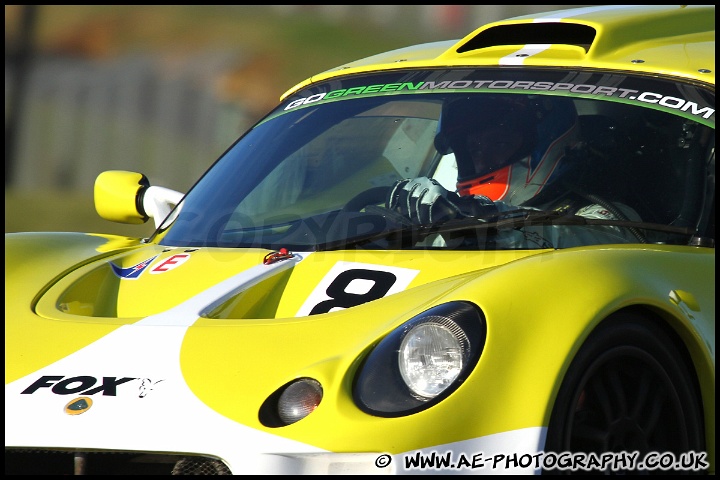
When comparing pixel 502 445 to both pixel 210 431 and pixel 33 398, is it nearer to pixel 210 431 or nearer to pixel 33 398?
pixel 210 431

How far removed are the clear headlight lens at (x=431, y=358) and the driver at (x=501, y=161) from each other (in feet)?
2.79

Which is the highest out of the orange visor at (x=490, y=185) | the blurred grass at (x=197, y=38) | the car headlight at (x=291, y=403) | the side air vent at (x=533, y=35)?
the blurred grass at (x=197, y=38)

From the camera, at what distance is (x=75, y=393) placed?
257cm

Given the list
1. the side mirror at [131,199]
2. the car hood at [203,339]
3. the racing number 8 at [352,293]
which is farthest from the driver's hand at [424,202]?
the side mirror at [131,199]

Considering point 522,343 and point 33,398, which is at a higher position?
point 522,343

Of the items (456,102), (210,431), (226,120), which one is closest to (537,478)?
(210,431)

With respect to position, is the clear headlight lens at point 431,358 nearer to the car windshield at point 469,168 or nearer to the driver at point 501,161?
the car windshield at point 469,168

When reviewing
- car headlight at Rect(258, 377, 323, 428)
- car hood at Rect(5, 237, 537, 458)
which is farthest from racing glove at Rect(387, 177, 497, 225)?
car headlight at Rect(258, 377, 323, 428)

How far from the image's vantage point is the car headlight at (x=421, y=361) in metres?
2.34

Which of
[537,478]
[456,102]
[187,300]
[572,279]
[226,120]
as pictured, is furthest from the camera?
[226,120]

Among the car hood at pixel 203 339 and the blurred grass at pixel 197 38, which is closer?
the car hood at pixel 203 339

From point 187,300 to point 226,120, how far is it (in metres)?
7.93

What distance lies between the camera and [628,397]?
2.58 m

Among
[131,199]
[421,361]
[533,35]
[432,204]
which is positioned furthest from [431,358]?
[131,199]
